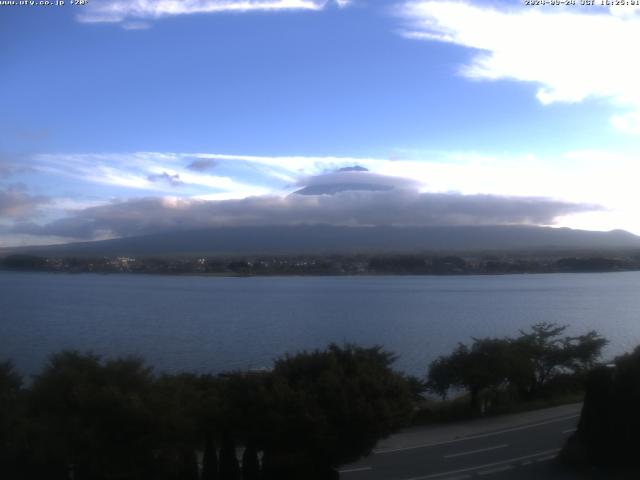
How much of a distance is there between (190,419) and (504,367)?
1365 centimetres

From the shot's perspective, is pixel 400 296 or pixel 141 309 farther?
pixel 400 296

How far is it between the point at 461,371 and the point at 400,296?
152 ft

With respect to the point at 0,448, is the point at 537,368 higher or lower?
lower

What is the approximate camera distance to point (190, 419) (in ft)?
33.6

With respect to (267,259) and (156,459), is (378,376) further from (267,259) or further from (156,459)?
(267,259)

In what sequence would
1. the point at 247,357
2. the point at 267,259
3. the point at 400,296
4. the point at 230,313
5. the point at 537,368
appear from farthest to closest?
the point at 267,259 → the point at 400,296 → the point at 230,313 → the point at 247,357 → the point at 537,368

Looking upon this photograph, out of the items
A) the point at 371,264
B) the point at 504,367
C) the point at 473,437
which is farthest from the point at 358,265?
the point at 473,437

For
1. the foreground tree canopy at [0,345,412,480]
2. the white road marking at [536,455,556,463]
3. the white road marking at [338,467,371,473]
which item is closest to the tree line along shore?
the white road marking at [338,467,371,473]

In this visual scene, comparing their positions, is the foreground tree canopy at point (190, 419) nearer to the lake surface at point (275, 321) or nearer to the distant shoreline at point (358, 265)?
the lake surface at point (275, 321)

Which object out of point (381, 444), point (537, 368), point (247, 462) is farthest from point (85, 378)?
point (537, 368)

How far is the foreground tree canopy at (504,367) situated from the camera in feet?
70.8

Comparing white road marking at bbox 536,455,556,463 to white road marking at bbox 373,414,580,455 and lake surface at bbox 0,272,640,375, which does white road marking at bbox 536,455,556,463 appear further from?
lake surface at bbox 0,272,640,375

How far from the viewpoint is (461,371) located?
21797 mm

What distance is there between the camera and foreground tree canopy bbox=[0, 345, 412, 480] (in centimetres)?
958
